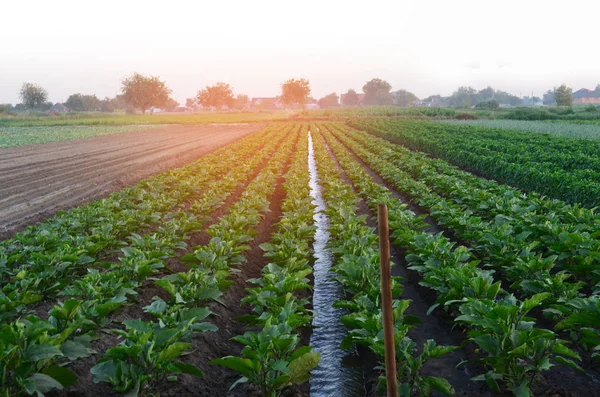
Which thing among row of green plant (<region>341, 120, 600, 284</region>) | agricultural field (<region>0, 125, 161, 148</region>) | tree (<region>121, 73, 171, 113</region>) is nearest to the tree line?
tree (<region>121, 73, 171, 113</region>)

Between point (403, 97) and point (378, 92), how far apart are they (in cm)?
1160

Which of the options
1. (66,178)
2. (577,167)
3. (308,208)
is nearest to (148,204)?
(308,208)

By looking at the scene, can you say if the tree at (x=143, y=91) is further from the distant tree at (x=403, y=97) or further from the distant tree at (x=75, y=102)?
the distant tree at (x=403, y=97)

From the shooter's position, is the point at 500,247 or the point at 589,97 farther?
the point at 589,97

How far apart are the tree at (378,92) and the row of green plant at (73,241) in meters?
147

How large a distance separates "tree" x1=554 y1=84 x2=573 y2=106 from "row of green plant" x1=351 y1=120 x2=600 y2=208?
73880 mm

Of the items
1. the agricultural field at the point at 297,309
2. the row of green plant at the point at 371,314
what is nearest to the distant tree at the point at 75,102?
the agricultural field at the point at 297,309

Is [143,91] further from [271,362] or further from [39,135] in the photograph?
[271,362]

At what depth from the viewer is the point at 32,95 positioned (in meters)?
111

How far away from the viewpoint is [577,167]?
16.1m

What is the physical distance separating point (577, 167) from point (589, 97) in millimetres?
164271

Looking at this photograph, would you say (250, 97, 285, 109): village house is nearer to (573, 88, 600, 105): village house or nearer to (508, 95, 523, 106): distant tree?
(508, 95, 523, 106): distant tree

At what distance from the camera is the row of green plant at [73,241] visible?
5.56m

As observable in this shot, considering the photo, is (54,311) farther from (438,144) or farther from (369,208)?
(438,144)
